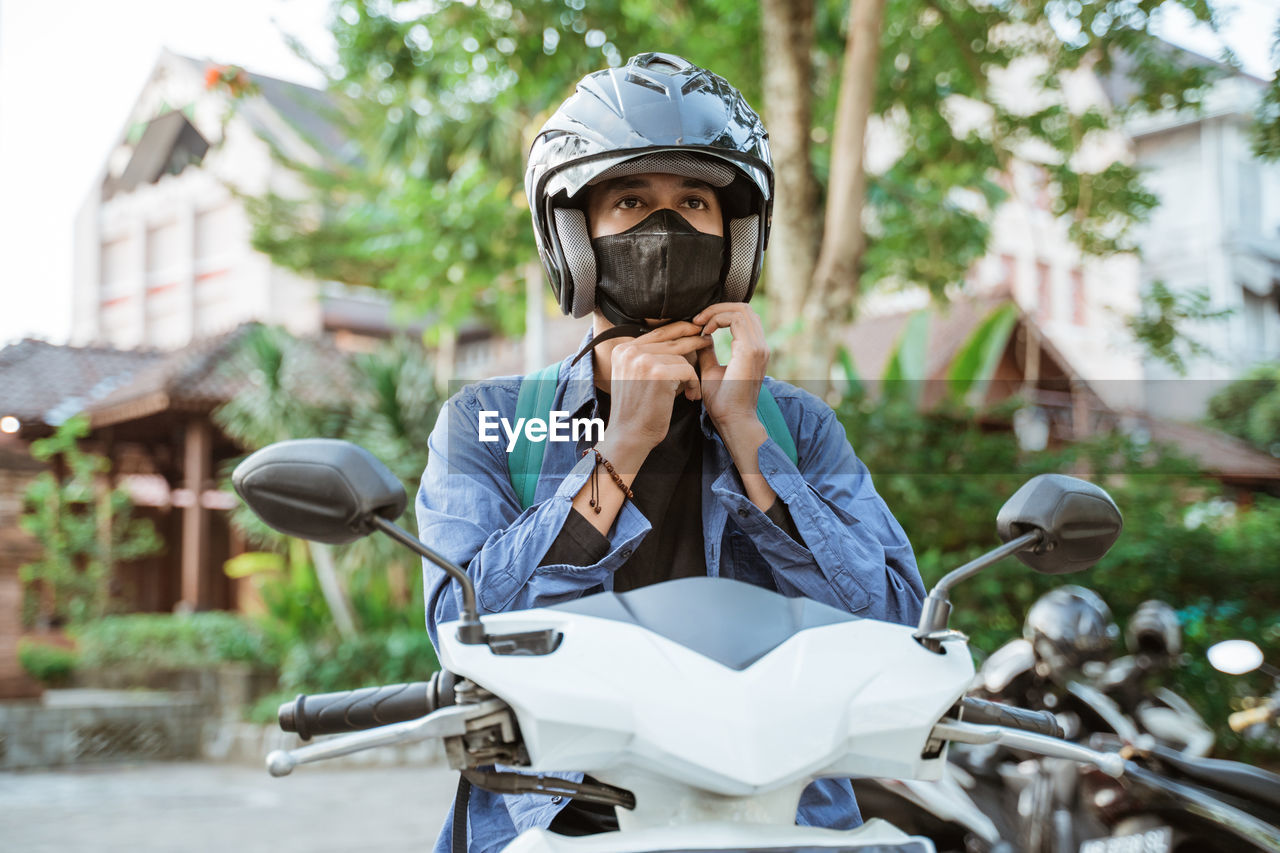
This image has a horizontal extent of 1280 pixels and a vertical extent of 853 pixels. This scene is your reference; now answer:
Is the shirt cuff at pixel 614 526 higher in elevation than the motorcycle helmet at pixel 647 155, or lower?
lower

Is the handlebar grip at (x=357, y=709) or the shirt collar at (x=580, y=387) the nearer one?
the handlebar grip at (x=357, y=709)

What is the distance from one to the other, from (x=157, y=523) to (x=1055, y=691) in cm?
1689

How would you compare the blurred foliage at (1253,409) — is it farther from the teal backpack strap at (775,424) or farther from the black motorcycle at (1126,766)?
the teal backpack strap at (775,424)

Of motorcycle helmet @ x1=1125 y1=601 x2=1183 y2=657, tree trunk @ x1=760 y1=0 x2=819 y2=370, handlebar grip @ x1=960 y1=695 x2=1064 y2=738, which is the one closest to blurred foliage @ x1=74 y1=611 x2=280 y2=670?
tree trunk @ x1=760 y1=0 x2=819 y2=370

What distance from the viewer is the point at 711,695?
3.81ft

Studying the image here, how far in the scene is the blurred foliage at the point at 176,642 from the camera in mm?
11844

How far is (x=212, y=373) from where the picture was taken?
1412 cm

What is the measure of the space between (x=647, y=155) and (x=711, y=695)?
91cm

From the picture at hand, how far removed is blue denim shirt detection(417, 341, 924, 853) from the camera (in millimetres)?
1599

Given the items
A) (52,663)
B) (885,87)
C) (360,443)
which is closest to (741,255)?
(885,87)

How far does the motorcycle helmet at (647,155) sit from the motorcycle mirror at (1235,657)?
2.53 meters

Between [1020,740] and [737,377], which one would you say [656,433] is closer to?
[737,377]

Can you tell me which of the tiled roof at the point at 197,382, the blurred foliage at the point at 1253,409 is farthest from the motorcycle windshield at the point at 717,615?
the blurred foliage at the point at 1253,409

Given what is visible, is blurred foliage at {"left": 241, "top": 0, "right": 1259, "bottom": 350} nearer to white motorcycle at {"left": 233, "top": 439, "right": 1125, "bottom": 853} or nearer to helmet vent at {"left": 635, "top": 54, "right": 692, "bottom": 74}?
helmet vent at {"left": 635, "top": 54, "right": 692, "bottom": 74}
